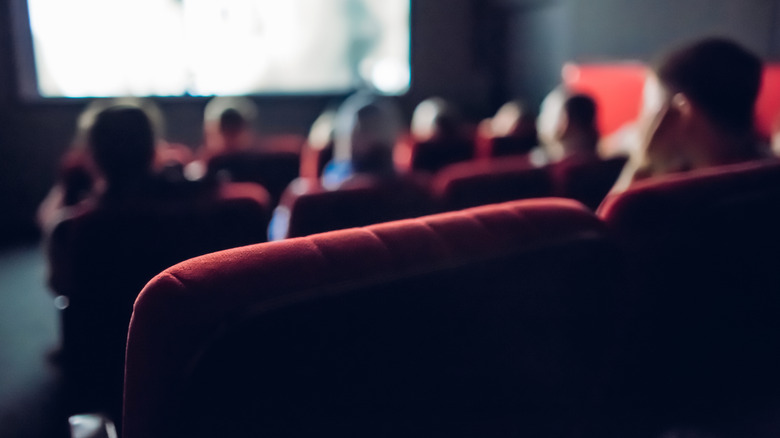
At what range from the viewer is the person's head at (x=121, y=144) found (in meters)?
2.27

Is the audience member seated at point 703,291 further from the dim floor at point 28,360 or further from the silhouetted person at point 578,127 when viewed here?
the silhouetted person at point 578,127

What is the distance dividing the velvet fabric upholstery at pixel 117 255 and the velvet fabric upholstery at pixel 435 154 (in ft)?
6.86

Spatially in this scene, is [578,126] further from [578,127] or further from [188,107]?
[188,107]

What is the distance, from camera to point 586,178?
2.38m

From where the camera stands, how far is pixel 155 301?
2.23 feet

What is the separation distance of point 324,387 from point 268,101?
653 centimetres

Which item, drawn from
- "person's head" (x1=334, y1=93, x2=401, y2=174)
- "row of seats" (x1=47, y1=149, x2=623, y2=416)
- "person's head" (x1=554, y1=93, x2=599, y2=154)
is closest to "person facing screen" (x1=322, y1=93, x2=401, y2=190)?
"person's head" (x1=334, y1=93, x2=401, y2=174)

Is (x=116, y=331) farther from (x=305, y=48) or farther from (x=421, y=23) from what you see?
(x=421, y=23)

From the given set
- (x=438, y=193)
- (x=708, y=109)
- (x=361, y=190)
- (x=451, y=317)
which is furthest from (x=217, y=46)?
(x=451, y=317)

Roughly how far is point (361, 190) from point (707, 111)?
104cm

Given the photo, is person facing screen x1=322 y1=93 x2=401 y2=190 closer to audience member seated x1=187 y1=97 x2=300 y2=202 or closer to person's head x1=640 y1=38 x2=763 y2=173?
audience member seated x1=187 y1=97 x2=300 y2=202

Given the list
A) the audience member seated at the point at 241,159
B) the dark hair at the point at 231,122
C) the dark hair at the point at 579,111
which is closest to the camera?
the dark hair at the point at 579,111

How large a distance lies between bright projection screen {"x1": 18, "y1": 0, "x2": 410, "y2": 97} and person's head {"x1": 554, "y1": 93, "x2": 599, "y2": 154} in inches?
170

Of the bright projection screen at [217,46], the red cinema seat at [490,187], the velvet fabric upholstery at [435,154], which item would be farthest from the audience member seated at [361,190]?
the bright projection screen at [217,46]
